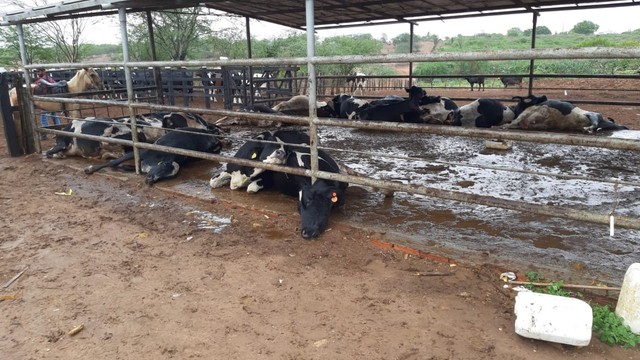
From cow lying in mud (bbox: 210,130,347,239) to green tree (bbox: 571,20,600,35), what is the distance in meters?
64.6

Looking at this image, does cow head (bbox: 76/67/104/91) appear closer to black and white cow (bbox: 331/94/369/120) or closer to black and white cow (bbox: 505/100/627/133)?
black and white cow (bbox: 331/94/369/120)

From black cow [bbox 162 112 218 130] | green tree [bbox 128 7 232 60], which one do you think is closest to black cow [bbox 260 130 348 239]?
black cow [bbox 162 112 218 130]

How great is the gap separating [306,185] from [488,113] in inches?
227

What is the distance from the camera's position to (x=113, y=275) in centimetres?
371

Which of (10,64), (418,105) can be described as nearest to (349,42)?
(10,64)

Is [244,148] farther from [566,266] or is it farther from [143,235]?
[566,266]

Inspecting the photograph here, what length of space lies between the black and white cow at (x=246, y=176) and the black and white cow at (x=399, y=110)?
4.47m

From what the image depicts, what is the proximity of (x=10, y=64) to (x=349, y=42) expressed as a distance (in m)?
25.7

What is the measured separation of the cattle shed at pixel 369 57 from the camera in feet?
10.4

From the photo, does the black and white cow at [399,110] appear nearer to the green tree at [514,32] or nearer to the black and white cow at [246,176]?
the black and white cow at [246,176]

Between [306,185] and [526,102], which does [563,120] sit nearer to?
[526,102]

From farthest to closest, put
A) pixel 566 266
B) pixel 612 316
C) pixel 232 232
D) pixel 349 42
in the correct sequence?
pixel 349 42
pixel 232 232
pixel 566 266
pixel 612 316

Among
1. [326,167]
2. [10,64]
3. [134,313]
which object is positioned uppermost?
[10,64]

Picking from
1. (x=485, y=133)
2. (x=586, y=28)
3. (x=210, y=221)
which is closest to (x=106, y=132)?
(x=210, y=221)
